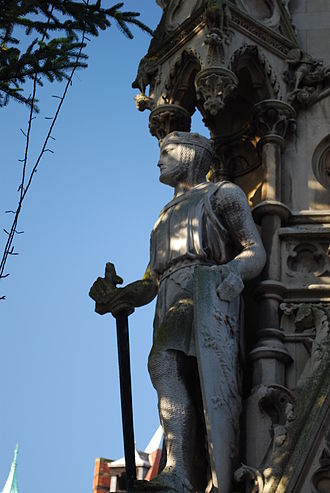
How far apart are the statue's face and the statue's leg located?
5.12 ft

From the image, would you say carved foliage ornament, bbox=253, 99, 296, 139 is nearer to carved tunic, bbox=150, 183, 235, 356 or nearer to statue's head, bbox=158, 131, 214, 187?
statue's head, bbox=158, 131, 214, 187

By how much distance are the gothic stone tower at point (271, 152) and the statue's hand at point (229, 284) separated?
1.65 ft

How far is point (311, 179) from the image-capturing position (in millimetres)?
10266

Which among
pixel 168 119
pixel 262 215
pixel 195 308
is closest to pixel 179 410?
pixel 195 308

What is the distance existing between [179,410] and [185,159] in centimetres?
207

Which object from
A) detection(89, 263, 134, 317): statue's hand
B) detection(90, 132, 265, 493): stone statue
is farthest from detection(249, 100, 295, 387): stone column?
detection(89, 263, 134, 317): statue's hand

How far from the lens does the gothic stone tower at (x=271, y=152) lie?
8.99 meters

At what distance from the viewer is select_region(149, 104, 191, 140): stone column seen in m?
10.6

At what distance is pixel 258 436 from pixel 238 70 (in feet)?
10.3

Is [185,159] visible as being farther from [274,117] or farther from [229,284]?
[229,284]

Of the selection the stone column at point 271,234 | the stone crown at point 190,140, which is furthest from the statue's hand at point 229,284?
the stone crown at point 190,140

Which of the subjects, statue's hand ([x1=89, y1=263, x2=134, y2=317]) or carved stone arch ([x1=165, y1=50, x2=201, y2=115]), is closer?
statue's hand ([x1=89, y1=263, x2=134, y2=317])

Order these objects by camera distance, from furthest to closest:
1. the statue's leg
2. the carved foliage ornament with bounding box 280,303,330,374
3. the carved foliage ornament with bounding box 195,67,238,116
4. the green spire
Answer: the green spire < the carved foliage ornament with bounding box 195,67,238,116 < the carved foliage ornament with bounding box 280,303,330,374 < the statue's leg

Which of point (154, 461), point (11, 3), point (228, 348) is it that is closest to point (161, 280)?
point (228, 348)
